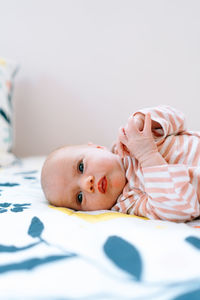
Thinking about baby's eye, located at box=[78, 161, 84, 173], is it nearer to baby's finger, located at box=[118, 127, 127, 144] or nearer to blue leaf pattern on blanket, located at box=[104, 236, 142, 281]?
baby's finger, located at box=[118, 127, 127, 144]

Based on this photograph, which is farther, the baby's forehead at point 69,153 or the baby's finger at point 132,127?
the baby's forehead at point 69,153

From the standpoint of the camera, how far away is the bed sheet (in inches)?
18.2

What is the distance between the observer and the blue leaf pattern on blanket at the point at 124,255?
1.67 feet

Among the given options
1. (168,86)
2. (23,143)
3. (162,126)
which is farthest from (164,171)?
(23,143)

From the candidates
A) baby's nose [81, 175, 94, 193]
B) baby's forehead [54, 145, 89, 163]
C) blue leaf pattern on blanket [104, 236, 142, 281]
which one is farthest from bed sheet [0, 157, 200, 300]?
baby's forehead [54, 145, 89, 163]

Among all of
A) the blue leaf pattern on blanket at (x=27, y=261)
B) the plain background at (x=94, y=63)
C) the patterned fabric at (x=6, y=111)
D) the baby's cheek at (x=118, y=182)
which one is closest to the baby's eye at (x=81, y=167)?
the baby's cheek at (x=118, y=182)

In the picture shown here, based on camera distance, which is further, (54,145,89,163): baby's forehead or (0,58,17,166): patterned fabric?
(0,58,17,166): patterned fabric

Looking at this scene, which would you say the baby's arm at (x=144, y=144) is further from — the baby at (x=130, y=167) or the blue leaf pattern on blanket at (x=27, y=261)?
the blue leaf pattern on blanket at (x=27, y=261)

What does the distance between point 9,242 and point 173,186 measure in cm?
41

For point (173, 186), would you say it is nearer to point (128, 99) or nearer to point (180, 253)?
point (180, 253)

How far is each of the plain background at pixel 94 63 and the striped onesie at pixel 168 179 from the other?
750mm

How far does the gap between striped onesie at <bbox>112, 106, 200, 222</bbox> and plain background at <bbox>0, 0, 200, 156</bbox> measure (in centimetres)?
75

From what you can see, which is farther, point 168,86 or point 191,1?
point 168,86

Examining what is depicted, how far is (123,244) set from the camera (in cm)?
58
